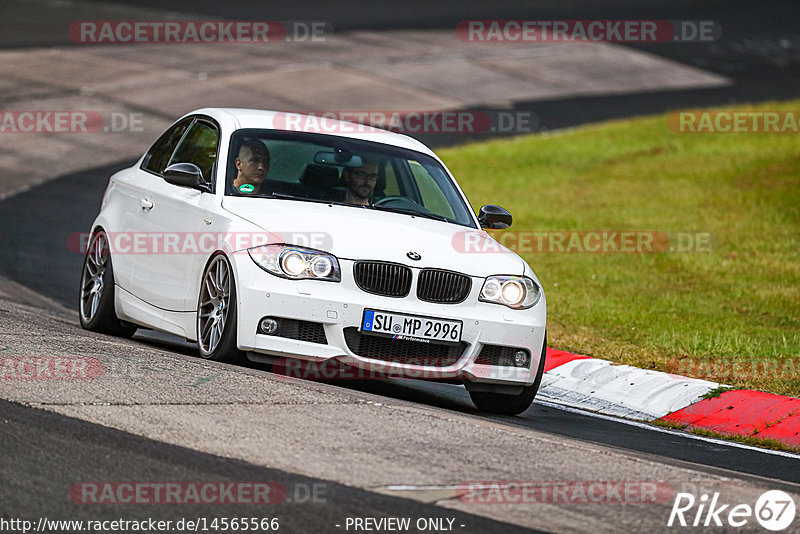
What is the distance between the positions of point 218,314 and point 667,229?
11.1 meters

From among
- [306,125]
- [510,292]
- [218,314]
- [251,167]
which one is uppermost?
[306,125]

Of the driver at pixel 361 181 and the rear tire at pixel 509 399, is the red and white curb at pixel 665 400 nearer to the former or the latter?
the rear tire at pixel 509 399

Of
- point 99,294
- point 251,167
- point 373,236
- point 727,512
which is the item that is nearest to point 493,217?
point 373,236

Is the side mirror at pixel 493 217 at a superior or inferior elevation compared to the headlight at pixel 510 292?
superior

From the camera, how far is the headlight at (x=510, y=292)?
8.48 meters

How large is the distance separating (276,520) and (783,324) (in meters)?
8.51

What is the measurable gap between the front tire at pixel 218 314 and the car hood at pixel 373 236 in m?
0.37

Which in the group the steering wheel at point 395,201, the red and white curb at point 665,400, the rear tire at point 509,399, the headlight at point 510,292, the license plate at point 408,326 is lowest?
the red and white curb at point 665,400

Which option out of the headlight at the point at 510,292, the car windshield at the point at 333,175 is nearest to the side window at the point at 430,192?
the car windshield at the point at 333,175

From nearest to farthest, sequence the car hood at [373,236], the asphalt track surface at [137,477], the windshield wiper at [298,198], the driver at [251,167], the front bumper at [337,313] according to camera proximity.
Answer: the asphalt track surface at [137,477] < the front bumper at [337,313] < the car hood at [373,236] < the windshield wiper at [298,198] < the driver at [251,167]

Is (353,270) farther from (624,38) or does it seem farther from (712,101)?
(624,38)

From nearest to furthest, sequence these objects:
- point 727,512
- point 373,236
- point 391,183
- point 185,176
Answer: point 727,512 < point 373,236 < point 185,176 < point 391,183

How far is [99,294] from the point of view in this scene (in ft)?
33.6

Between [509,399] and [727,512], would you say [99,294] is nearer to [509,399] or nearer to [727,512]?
[509,399]
